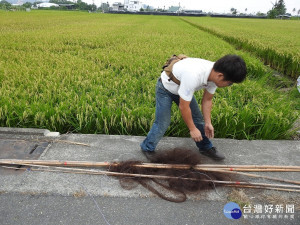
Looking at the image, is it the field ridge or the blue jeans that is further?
the field ridge

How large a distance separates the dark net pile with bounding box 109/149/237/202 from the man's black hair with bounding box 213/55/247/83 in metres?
0.91

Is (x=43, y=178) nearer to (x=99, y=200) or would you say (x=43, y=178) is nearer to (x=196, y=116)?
(x=99, y=200)

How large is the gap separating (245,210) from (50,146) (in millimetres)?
1957

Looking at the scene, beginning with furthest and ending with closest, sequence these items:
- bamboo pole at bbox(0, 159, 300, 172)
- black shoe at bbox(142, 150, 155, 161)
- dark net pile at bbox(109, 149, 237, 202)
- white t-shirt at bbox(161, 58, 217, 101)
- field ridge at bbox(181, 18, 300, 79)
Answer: field ridge at bbox(181, 18, 300, 79) < black shoe at bbox(142, 150, 155, 161) < bamboo pole at bbox(0, 159, 300, 172) < dark net pile at bbox(109, 149, 237, 202) < white t-shirt at bbox(161, 58, 217, 101)

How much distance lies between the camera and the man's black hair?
160 cm

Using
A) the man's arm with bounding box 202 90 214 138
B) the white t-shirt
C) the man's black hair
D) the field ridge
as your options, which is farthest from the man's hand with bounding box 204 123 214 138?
the field ridge

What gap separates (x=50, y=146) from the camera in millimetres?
2451

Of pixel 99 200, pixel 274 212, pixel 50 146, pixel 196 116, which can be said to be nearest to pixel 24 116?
pixel 50 146

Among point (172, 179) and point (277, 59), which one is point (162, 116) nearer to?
point (172, 179)

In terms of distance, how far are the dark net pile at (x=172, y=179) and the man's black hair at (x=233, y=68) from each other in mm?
910

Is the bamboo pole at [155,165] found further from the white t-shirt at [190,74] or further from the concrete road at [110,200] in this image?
the white t-shirt at [190,74]

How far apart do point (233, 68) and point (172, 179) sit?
106 centimetres

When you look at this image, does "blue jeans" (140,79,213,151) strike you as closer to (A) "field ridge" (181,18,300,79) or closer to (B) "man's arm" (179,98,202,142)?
(B) "man's arm" (179,98,202,142)

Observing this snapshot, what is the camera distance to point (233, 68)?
160cm
